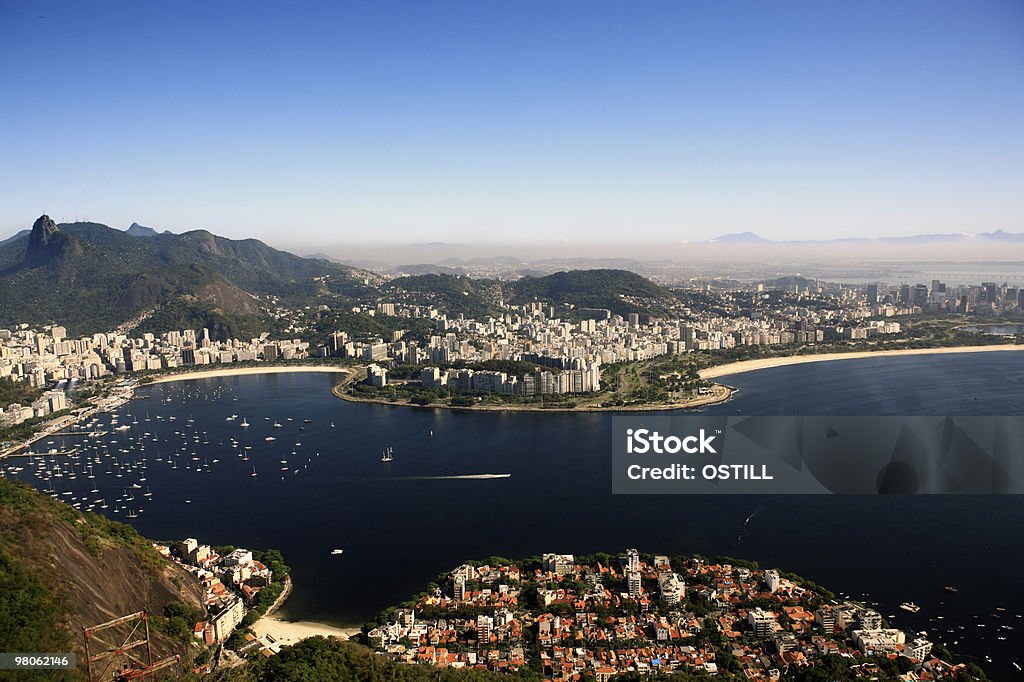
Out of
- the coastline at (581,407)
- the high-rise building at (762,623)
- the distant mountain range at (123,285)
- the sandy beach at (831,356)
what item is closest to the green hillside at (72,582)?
the high-rise building at (762,623)

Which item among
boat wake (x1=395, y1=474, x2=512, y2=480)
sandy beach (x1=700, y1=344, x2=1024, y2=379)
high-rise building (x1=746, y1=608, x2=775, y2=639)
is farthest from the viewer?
sandy beach (x1=700, y1=344, x2=1024, y2=379)

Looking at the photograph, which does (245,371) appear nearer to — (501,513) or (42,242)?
(501,513)

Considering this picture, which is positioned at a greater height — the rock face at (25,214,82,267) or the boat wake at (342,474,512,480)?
the rock face at (25,214,82,267)

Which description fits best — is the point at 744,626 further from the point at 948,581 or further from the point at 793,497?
the point at 793,497

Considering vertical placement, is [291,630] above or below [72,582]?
below

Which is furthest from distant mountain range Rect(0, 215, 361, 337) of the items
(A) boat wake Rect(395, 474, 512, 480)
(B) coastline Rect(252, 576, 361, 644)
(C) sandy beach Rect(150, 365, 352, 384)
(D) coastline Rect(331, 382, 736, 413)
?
(B) coastline Rect(252, 576, 361, 644)

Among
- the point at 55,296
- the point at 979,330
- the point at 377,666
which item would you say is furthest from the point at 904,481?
the point at 55,296

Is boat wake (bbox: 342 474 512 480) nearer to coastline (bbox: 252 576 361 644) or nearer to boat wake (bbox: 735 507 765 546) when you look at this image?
boat wake (bbox: 735 507 765 546)

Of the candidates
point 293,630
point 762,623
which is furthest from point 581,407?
point 293,630
